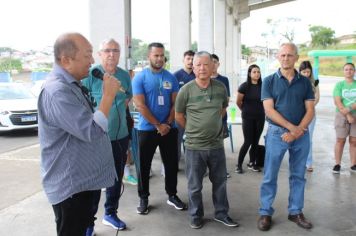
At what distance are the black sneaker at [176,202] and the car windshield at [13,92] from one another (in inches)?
299

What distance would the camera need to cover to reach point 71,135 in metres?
2.10

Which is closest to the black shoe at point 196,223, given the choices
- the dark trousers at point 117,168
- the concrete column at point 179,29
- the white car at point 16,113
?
the dark trousers at point 117,168

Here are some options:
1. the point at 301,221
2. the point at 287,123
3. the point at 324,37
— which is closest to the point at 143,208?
the point at 301,221

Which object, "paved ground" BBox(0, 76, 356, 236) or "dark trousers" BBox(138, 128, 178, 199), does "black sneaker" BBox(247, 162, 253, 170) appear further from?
"dark trousers" BBox(138, 128, 178, 199)

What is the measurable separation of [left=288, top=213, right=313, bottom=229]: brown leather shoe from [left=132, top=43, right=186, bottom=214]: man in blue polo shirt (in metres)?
1.21

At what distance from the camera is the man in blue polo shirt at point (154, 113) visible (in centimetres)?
395

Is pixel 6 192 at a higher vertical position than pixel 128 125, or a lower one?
lower

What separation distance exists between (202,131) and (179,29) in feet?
26.0

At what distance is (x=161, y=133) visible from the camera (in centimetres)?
398

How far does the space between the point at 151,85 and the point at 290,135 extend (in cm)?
152

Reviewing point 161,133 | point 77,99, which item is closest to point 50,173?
point 77,99

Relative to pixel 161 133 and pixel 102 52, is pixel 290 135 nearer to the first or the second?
pixel 161 133

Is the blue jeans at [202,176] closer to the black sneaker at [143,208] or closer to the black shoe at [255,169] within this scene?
the black sneaker at [143,208]

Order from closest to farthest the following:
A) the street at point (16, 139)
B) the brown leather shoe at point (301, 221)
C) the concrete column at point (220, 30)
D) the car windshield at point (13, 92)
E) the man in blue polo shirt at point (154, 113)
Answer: the brown leather shoe at point (301, 221), the man in blue polo shirt at point (154, 113), the street at point (16, 139), the car windshield at point (13, 92), the concrete column at point (220, 30)
